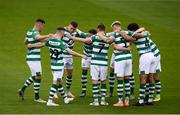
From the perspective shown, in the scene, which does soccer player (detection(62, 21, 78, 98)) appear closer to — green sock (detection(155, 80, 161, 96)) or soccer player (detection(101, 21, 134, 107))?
soccer player (detection(101, 21, 134, 107))

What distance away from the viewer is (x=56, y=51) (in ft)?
82.2

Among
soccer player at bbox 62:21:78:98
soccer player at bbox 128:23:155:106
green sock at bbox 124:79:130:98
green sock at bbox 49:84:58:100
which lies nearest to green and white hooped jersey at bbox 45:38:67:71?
green sock at bbox 49:84:58:100

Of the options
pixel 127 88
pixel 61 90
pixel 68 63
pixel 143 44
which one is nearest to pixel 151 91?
pixel 127 88

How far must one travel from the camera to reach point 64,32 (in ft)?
86.3

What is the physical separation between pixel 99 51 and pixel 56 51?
4.74 feet

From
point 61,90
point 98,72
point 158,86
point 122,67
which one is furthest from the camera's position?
point 158,86

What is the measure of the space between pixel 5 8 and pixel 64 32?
19.4 m

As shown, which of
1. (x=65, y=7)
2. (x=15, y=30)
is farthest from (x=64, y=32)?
(x=65, y=7)

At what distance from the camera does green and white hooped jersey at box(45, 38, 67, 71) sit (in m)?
25.0

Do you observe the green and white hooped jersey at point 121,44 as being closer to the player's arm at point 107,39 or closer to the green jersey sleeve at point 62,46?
the player's arm at point 107,39

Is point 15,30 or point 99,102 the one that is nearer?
point 99,102

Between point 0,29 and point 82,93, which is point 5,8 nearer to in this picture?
point 0,29

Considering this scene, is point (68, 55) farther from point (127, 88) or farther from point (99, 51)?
point (127, 88)

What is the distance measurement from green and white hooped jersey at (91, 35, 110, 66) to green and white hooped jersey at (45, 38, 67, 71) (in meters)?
1.07
